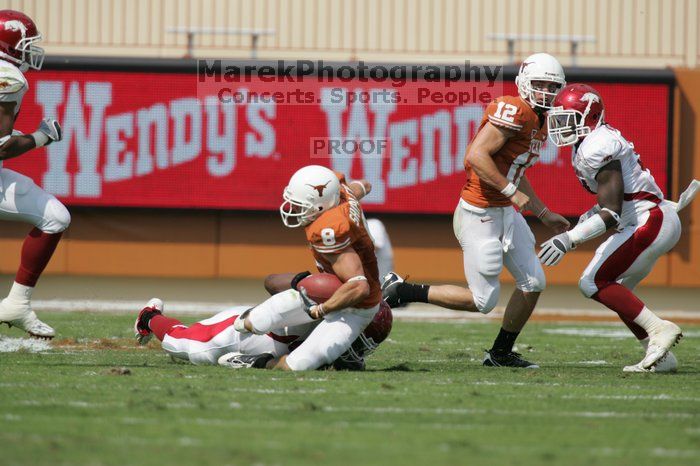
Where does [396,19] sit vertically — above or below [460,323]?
above

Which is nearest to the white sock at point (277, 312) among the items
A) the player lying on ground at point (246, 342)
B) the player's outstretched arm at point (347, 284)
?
the player's outstretched arm at point (347, 284)

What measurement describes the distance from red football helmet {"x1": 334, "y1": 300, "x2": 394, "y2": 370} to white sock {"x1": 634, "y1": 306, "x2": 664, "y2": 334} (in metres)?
1.37

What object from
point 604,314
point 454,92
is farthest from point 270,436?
point 454,92

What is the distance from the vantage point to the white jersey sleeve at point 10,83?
648cm

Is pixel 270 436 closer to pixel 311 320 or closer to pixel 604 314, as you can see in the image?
pixel 311 320

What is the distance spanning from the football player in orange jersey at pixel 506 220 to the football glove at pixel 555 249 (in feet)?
1.13

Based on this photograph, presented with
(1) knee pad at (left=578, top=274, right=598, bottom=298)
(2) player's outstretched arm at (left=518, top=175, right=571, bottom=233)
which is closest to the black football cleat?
(1) knee pad at (left=578, top=274, right=598, bottom=298)

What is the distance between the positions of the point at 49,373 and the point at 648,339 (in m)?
3.18

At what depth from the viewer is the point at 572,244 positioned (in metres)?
6.15

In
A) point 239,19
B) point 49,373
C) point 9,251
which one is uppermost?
point 239,19

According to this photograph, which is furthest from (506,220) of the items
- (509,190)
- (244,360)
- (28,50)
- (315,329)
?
(28,50)

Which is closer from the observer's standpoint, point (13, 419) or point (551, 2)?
point (13, 419)

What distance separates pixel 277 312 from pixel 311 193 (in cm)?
62

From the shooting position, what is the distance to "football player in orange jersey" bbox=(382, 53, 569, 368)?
21.0ft
